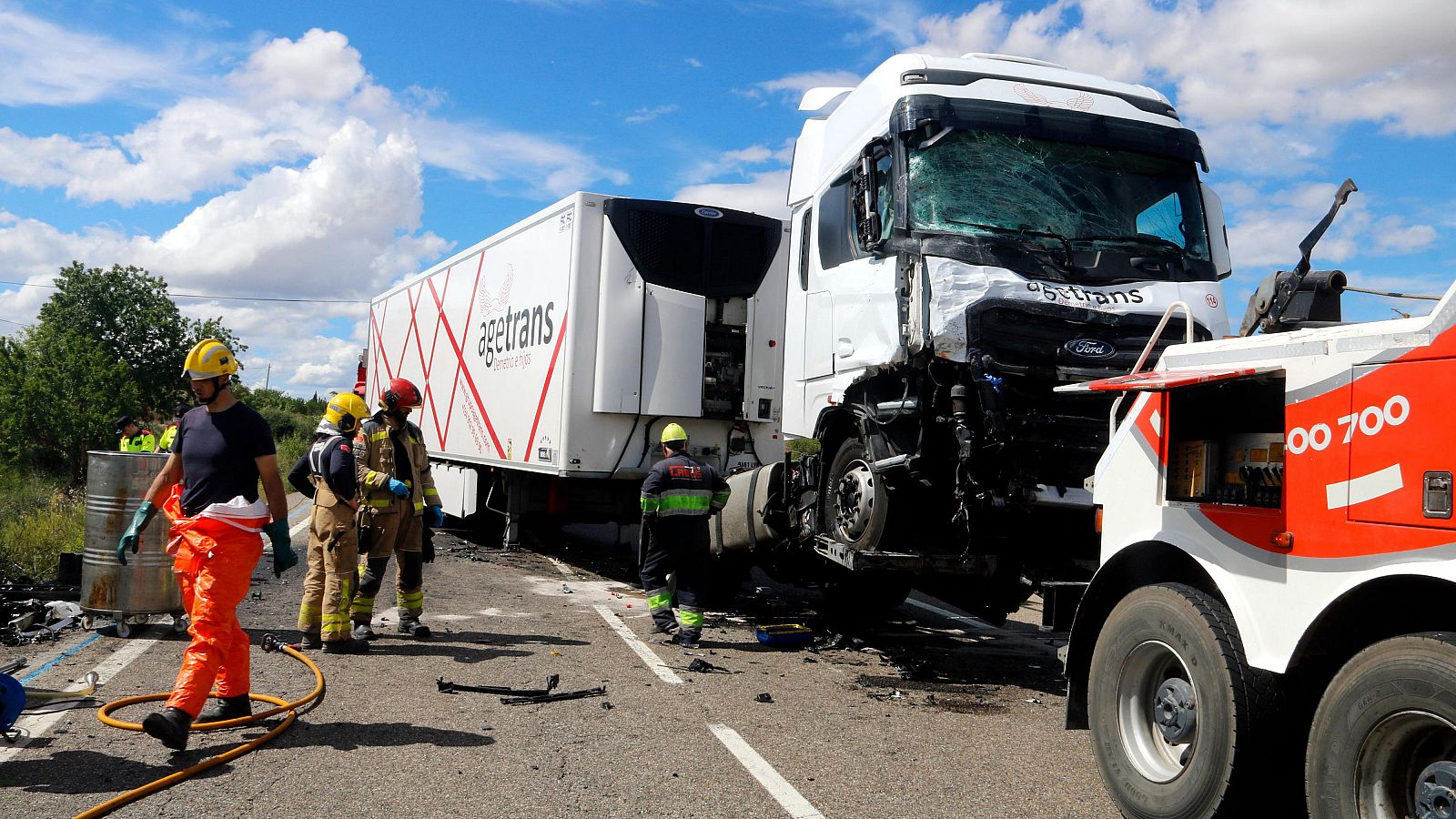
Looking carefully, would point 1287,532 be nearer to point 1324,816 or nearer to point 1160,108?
point 1324,816

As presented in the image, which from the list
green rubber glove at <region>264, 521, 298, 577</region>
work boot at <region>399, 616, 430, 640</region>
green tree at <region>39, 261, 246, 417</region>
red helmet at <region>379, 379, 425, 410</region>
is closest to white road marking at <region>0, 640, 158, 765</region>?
green rubber glove at <region>264, 521, 298, 577</region>

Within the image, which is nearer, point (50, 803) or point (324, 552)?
point (50, 803)

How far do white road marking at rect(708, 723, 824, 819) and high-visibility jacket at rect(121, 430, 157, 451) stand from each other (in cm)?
1173

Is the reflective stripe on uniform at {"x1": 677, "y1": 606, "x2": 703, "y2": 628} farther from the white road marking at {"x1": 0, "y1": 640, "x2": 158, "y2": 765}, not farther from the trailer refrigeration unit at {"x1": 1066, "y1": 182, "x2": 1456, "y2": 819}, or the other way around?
the trailer refrigeration unit at {"x1": 1066, "y1": 182, "x2": 1456, "y2": 819}

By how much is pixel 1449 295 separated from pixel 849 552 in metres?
4.19

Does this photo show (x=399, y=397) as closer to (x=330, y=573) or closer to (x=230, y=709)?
(x=330, y=573)

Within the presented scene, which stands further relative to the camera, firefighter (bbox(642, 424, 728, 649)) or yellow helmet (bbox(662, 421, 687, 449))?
yellow helmet (bbox(662, 421, 687, 449))

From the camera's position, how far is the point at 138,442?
14.9 meters

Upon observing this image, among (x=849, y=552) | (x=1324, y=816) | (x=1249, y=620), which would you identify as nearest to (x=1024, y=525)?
(x=849, y=552)

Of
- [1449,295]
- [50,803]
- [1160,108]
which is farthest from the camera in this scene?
[1160,108]

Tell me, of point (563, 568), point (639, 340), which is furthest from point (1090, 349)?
point (563, 568)

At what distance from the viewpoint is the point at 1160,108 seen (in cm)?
720

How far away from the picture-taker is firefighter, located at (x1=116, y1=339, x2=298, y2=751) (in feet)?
16.8

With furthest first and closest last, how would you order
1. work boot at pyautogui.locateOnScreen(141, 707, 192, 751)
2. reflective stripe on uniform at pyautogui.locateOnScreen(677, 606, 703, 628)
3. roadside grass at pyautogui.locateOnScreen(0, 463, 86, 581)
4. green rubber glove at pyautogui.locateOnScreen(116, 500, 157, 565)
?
roadside grass at pyautogui.locateOnScreen(0, 463, 86, 581)
reflective stripe on uniform at pyautogui.locateOnScreen(677, 606, 703, 628)
green rubber glove at pyautogui.locateOnScreen(116, 500, 157, 565)
work boot at pyautogui.locateOnScreen(141, 707, 192, 751)
